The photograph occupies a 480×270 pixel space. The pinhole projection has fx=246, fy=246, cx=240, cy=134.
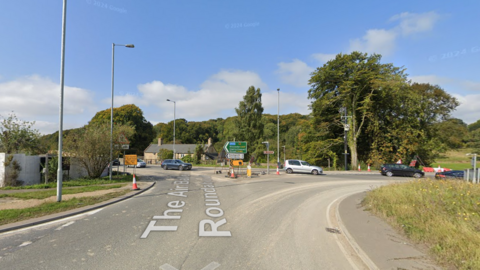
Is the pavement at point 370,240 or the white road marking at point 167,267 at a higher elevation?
the white road marking at point 167,267

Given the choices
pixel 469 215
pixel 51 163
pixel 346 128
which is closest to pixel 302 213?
pixel 469 215

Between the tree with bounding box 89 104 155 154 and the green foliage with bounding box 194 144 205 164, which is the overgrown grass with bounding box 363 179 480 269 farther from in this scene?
the tree with bounding box 89 104 155 154

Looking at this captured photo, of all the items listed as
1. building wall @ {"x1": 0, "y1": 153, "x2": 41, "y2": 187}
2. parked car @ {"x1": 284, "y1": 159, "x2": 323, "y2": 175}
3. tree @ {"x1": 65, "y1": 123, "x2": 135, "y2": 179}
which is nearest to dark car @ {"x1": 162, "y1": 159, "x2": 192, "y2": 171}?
parked car @ {"x1": 284, "y1": 159, "x2": 323, "y2": 175}

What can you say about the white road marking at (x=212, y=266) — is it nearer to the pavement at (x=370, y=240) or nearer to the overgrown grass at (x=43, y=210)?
the pavement at (x=370, y=240)

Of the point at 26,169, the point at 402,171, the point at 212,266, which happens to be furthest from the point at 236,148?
the point at 212,266

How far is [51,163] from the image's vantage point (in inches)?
578

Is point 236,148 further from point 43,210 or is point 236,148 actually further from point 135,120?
point 135,120

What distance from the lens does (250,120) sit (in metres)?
45.0

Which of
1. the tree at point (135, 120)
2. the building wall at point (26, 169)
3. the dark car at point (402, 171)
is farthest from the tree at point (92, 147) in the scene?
the tree at point (135, 120)

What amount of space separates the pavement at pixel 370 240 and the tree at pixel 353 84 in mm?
28435

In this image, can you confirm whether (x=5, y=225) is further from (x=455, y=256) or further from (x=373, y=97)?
(x=373, y=97)

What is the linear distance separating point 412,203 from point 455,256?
365 centimetres

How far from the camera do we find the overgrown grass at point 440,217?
4.36 metres

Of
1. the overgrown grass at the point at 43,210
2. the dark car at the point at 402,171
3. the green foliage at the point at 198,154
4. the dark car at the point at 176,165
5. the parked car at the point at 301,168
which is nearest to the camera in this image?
the overgrown grass at the point at 43,210
